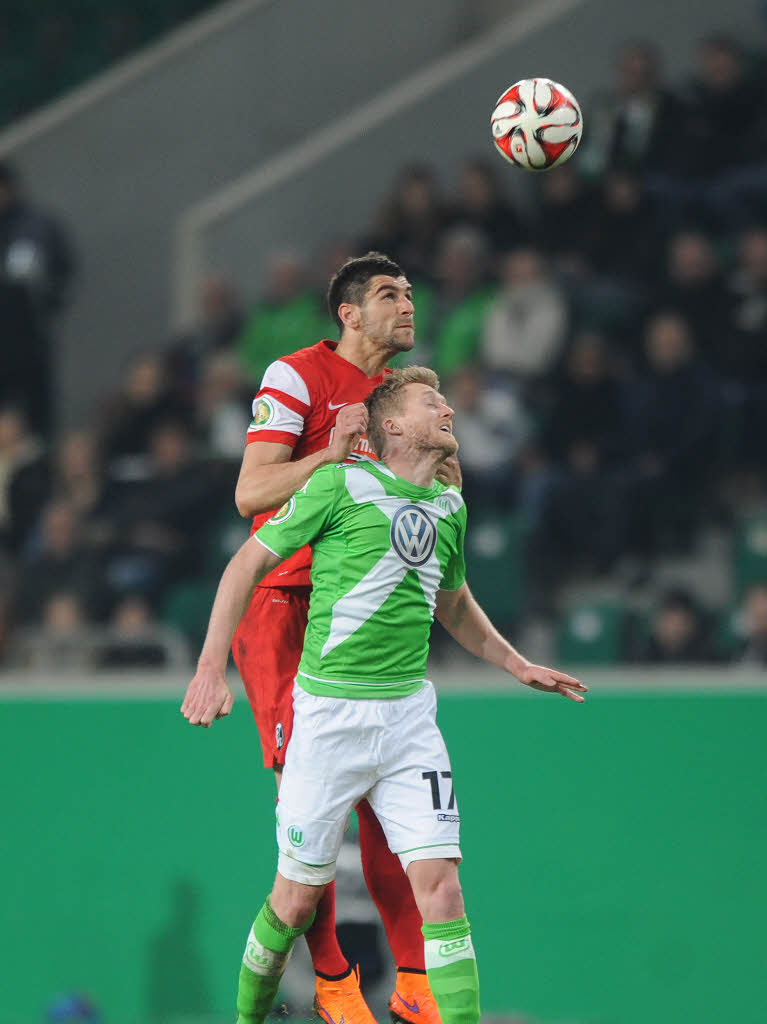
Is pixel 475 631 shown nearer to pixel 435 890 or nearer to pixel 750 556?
pixel 435 890

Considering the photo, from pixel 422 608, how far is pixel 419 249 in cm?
576

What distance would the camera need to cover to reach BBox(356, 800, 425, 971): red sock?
5.17 meters

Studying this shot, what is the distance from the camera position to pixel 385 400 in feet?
16.2

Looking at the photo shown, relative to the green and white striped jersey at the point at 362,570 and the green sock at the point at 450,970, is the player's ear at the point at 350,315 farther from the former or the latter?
the green sock at the point at 450,970

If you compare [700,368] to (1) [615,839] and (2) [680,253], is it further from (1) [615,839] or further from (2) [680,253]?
(1) [615,839]

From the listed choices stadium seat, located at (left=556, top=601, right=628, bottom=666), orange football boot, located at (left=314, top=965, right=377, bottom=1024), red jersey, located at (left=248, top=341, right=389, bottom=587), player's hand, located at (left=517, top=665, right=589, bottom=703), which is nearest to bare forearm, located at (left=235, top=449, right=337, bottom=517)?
→ red jersey, located at (left=248, top=341, right=389, bottom=587)

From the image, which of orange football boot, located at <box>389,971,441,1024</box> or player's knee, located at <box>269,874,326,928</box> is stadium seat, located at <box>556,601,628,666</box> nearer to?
orange football boot, located at <box>389,971,441,1024</box>

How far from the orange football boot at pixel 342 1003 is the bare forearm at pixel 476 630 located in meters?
1.09

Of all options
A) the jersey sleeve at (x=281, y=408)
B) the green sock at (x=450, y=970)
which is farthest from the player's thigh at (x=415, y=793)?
the jersey sleeve at (x=281, y=408)

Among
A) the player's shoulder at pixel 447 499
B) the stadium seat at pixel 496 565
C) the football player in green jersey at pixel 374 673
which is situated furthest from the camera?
the stadium seat at pixel 496 565

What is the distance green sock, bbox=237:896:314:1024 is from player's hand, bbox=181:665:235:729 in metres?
0.72

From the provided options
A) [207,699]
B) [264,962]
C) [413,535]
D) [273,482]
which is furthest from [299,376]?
[264,962]

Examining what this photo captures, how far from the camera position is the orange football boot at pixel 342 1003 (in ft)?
16.9

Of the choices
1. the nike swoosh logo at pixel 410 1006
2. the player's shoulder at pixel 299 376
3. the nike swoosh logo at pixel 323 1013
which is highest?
the player's shoulder at pixel 299 376
